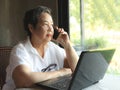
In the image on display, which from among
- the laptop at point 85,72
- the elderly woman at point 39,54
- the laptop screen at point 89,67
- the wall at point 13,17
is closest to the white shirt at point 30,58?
the elderly woman at point 39,54

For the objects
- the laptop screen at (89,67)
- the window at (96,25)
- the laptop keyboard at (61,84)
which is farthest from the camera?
A: the window at (96,25)

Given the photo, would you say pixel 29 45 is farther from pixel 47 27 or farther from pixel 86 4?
pixel 86 4

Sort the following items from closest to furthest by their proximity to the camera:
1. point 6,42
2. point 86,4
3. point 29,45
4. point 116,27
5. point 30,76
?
point 30,76, point 29,45, point 116,27, point 86,4, point 6,42

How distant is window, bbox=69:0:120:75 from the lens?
199 cm

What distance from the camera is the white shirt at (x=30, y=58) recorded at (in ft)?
4.87

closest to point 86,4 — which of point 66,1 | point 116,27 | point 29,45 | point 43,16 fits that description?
point 66,1

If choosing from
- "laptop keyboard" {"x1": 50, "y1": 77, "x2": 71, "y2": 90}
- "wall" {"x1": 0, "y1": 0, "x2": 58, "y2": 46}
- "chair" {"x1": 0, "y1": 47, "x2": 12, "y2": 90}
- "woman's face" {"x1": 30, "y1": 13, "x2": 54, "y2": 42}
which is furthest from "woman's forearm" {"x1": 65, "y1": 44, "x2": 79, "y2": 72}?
"wall" {"x1": 0, "y1": 0, "x2": 58, "y2": 46}

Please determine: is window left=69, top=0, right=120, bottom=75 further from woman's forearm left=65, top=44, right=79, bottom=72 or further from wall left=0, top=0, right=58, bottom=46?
woman's forearm left=65, top=44, right=79, bottom=72

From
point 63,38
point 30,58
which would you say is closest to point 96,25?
point 63,38

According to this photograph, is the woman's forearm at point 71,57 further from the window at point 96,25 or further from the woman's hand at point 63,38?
the window at point 96,25

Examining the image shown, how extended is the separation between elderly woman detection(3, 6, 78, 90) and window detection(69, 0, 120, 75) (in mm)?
451

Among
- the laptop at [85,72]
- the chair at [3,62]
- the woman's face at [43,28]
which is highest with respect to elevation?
the woman's face at [43,28]

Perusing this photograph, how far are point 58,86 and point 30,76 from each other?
20 centimetres

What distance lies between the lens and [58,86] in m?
1.26
